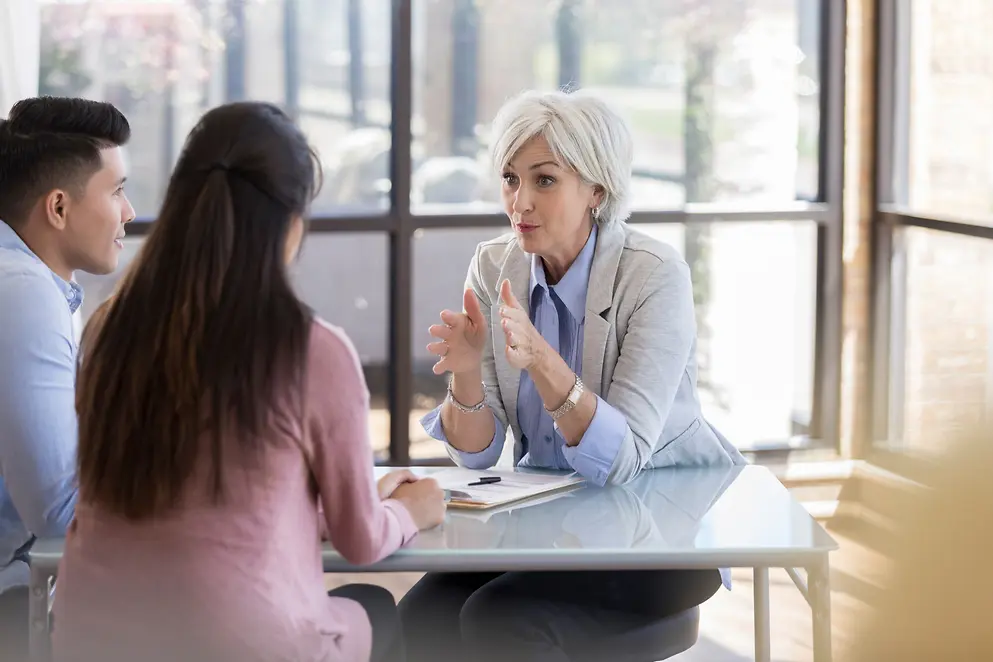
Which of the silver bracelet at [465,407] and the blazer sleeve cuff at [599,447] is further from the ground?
the silver bracelet at [465,407]

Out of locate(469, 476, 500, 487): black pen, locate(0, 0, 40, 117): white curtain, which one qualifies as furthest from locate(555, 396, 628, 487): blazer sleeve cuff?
locate(0, 0, 40, 117): white curtain

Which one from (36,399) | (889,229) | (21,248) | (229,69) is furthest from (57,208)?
(889,229)

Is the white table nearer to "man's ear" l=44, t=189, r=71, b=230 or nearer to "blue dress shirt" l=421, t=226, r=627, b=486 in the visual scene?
"blue dress shirt" l=421, t=226, r=627, b=486

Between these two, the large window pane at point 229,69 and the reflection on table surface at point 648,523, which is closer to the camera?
the reflection on table surface at point 648,523

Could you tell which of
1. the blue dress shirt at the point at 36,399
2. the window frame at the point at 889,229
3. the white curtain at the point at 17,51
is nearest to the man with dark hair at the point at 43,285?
the blue dress shirt at the point at 36,399

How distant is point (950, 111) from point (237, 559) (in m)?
3.38

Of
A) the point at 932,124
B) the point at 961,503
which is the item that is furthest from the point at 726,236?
the point at 961,503

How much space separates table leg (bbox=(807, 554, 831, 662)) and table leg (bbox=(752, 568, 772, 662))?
0.30 metres

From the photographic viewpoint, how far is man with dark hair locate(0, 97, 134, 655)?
1.77 metres

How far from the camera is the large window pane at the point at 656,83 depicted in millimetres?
4324

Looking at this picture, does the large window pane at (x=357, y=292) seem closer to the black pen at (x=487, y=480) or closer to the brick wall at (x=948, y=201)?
the brick wall at (x=948, y=201)

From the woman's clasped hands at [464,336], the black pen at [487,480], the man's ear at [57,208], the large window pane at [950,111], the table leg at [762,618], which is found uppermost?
the large window pane at [950,111]

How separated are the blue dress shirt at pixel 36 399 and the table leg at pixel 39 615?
0.10m

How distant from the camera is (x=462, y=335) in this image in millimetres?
2193
